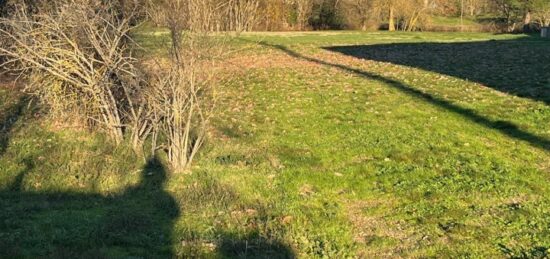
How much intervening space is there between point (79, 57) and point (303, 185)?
13.1ft

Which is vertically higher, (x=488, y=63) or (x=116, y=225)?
(x=488, y=63)

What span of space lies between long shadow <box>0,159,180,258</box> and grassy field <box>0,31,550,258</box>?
0.07 ft

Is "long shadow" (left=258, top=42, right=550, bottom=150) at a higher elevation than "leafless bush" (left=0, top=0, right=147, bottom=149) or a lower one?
lower

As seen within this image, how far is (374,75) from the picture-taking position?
1992 centimetres

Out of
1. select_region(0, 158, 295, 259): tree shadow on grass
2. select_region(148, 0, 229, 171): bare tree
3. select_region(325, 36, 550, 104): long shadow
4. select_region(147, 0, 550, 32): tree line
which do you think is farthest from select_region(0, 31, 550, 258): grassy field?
select_region(147, 0, 550, 32): tree line

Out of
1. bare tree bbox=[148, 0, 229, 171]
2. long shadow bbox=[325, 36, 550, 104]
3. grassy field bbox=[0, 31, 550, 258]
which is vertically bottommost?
grassy field bbox=[0, 31, 550, 258]

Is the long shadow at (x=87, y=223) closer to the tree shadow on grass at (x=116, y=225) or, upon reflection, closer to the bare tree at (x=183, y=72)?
the tree shadow on grass at (x=116, y=225)

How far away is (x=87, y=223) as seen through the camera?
6.43 metres

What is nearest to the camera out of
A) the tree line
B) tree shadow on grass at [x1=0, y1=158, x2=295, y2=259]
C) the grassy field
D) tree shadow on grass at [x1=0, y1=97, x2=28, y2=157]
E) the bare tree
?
tree shadow on grass at [x1=0, y1=158, x2=295, y2=259]

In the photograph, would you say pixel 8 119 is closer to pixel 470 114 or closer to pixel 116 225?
pixel 116 225

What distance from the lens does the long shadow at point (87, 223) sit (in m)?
5.75

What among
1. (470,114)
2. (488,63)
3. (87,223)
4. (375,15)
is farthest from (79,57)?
(375,15)

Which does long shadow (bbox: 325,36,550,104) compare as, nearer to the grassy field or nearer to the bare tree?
the grassy field

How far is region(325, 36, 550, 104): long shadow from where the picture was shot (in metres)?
16.2
